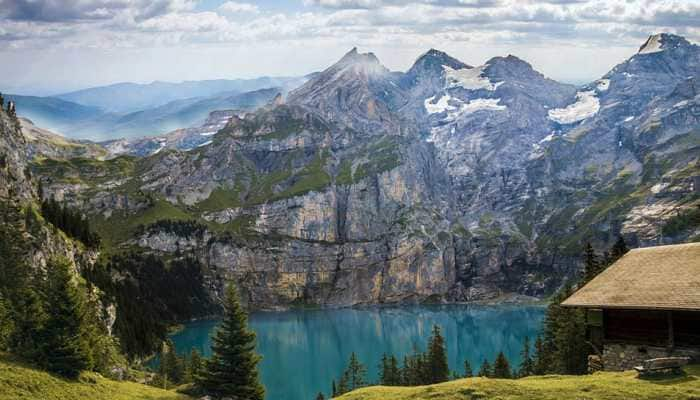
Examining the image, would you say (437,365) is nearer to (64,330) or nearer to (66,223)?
(64,330)

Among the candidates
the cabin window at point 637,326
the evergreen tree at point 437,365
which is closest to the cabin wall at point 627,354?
the cabin window at point 637,326

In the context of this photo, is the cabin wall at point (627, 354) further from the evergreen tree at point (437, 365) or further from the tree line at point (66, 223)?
the tree line at point (66, 223)

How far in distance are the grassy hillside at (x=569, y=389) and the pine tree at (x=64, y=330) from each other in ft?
75.8

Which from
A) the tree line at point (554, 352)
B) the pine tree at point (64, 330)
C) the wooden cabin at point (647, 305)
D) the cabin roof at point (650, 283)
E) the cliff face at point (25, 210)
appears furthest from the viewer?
the cliff face at point (25, 210)

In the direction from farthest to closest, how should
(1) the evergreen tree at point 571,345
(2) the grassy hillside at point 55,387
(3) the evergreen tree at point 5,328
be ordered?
(1) the evergreen tree at point 571,345, (3) the evergreen tree at point 5,328, (2) the grassy hillside at point 55,387

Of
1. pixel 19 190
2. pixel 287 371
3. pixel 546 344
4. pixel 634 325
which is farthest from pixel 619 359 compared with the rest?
pixel 287 371

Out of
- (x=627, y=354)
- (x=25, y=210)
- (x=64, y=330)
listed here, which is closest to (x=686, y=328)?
(x=627, y=354)

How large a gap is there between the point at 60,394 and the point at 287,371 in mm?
138420

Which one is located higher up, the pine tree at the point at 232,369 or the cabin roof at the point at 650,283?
the cabin roof at the point at 650,283

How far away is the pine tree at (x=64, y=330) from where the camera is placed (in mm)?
54625

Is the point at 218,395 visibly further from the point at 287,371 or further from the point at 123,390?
the point at 287,371

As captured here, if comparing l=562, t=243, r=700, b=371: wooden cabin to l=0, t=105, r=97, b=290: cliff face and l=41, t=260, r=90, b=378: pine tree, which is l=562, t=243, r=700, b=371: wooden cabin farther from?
l=0, t=105, r=97, b=290: cliff face

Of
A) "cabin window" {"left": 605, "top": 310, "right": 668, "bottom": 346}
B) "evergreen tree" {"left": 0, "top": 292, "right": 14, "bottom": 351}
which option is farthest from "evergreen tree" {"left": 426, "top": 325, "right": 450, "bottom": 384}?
"evergreen tree" {"left": 0, "top": 292, "right": 14, "bottom": 351}

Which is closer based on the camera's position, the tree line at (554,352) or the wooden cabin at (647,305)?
the wooden cabin at (647,305)
